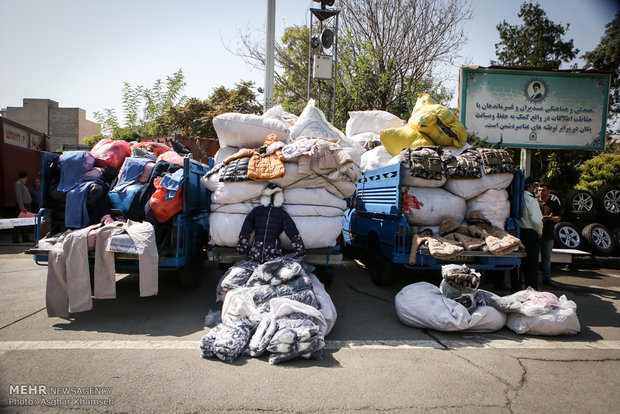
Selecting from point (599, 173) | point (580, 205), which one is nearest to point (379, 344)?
point (580, 205)

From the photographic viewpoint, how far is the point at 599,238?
29.1ft

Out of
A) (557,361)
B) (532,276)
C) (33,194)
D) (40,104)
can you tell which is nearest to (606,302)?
(532,276)

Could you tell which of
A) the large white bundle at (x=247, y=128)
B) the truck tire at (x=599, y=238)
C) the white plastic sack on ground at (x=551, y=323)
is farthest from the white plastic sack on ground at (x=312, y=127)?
the truck tire at (x=599, y=238)

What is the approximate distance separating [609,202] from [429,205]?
7152 millimetres

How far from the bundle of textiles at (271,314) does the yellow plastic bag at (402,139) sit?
9.77ft

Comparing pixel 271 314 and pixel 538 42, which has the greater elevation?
pixel 538 42

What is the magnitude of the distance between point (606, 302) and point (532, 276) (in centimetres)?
115

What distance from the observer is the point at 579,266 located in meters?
8.70

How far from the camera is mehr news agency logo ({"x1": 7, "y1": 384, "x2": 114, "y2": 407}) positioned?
2.53 meters

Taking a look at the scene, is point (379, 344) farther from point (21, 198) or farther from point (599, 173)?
point (599, 173)

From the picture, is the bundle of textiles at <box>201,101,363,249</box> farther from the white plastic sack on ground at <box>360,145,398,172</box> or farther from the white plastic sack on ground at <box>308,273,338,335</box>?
the white plastic sack on ground at <box>360,145,398,172</box>

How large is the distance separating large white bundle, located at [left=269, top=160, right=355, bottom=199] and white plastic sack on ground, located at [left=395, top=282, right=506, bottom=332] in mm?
1593

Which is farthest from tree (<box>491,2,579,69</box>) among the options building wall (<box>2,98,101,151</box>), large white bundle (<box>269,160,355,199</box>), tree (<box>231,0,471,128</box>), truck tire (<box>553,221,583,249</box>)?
building wall (<box>2,98,101,151</box>)

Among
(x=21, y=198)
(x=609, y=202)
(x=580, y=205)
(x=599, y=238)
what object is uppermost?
(x=609, y=202)
